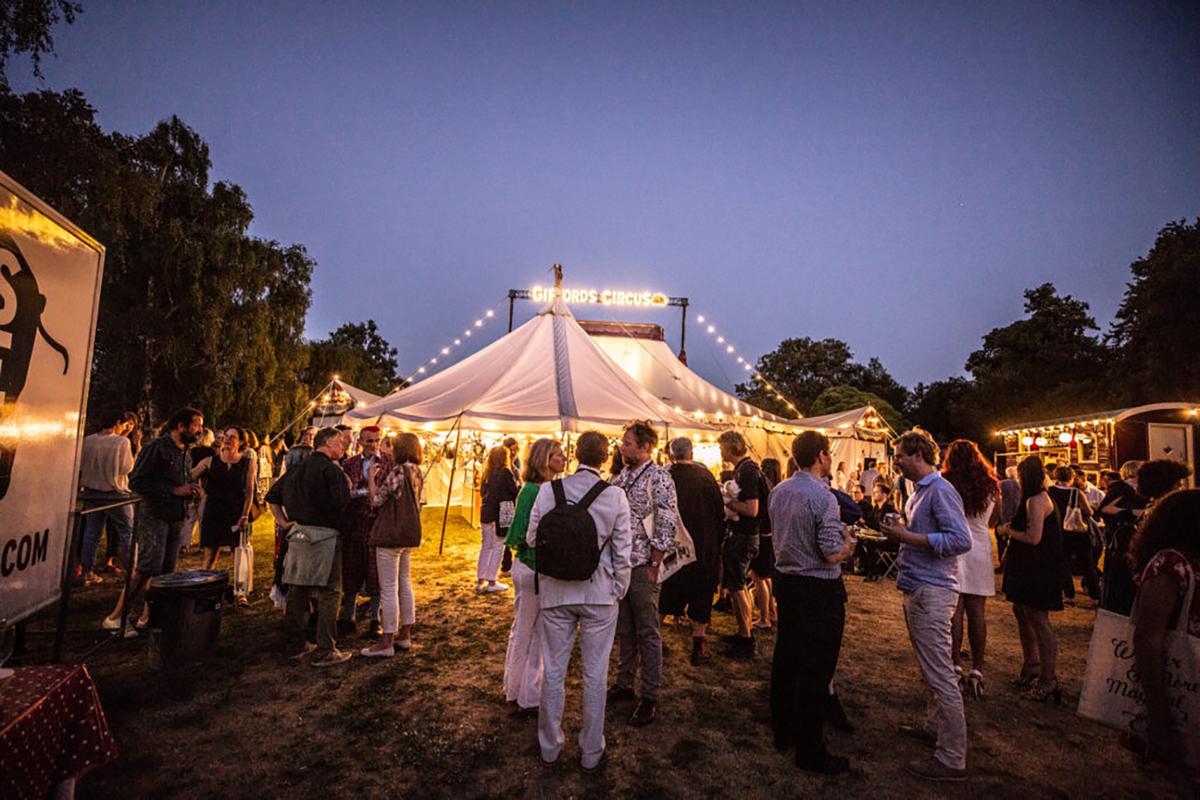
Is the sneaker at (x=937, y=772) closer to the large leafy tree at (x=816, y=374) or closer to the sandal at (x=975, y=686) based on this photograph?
the sandal at (x=975, y=686)

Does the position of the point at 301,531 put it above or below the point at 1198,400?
below

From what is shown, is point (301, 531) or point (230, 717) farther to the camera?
point (301, 531)

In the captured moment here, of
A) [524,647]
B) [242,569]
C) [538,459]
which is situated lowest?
[242,569]

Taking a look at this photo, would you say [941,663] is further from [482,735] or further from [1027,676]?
[482,735]

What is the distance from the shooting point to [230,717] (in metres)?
3.20

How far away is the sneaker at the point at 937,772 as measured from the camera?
2.70 meters

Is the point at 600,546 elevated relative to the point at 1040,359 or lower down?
lower down

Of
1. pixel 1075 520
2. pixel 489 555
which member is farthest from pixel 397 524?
pixel 1075 520

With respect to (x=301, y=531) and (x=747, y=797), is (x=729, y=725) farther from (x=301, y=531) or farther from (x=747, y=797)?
(x=301, y=531)

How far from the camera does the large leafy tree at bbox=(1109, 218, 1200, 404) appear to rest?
16.6 m

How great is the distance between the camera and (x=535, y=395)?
867 centimetres

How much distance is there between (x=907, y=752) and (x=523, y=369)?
25.1 feet

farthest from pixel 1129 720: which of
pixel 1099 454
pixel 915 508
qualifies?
pixel 1099 454

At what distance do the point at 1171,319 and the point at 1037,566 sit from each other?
21130 mm
